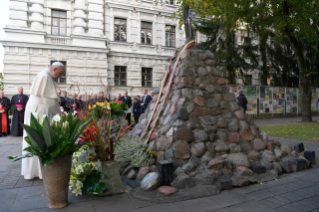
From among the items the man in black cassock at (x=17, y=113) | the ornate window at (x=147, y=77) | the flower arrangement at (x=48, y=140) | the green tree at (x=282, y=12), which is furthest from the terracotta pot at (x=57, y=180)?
the ornate window at (x=147, y=77)

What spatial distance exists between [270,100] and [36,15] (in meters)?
19.0

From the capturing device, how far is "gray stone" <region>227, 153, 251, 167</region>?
5.00 m

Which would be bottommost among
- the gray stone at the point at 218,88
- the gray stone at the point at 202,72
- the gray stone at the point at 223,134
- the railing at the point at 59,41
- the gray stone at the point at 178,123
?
the gray stone at the point at 223,134

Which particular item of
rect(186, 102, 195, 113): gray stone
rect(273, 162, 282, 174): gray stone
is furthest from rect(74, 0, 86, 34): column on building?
rect(273, 162, 282, 174): gray stone

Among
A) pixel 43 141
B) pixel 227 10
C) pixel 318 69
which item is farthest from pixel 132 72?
pixel 43 141

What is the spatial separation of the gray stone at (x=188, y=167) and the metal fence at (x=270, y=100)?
1295cm

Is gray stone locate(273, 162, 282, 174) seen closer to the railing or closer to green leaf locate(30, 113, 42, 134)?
green leaf locate(30, 113, 42, 134)

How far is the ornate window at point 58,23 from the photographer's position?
18.8 meters

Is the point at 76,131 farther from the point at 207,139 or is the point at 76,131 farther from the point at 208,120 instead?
the point at 208,120

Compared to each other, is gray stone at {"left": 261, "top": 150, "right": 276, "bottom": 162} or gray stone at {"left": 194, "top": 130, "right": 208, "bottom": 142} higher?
gray stone at {"left": 194, "top": 130, "right": 208, "bottom": 142}

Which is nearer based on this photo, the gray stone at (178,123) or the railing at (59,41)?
the gray stone at (178,123)

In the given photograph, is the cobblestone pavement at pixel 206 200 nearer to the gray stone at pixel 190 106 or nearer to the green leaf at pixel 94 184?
the green leaf at pixel 94 184

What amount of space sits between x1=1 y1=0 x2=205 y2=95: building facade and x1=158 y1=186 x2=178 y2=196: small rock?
11593 mm

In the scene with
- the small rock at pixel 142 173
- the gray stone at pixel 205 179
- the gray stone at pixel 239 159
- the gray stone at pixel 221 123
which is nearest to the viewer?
the gray stone at pixel 205 179
